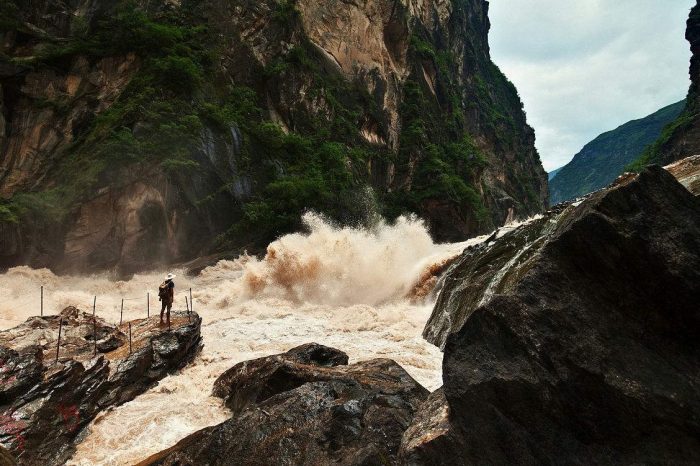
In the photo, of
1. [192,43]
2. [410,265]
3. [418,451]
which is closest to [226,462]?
[418,451]

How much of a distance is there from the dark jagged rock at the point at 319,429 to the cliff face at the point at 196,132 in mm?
19363

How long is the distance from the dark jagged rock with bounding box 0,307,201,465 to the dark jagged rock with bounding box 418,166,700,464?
602 centimetres

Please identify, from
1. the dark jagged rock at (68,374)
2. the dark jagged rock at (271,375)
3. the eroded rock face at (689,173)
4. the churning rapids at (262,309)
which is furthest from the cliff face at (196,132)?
the eroded rock face at (689,173)

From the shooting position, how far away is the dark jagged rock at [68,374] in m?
6.89

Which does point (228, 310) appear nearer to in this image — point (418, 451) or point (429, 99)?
point (418, 451)

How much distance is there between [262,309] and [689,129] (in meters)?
53.4

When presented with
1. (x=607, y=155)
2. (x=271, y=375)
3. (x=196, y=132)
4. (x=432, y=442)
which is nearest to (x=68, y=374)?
(x=271, y=375)

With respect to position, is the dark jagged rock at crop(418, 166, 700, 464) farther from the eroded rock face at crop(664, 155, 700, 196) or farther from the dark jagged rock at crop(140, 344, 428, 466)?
the eroded rock face at crop(664, 155, 700, 196)

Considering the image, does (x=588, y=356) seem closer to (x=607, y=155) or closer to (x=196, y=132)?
(x=196, y=132)

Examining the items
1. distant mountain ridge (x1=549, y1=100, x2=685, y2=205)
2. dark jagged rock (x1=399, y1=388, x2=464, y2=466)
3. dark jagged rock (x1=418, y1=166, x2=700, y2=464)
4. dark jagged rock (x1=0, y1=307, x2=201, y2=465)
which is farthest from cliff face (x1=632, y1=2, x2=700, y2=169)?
distant mountain ridge (x1=549, y1=100, x2=685, y2=205)

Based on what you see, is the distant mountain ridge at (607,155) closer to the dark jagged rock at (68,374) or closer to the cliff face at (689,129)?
the cliff face at (689,129)

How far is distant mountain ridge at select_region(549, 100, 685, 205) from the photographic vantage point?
6220 inches

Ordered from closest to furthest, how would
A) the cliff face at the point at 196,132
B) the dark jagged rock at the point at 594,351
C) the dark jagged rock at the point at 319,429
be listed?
the dark jagged rock at the point at 594,351
the dark jagged rock at the point at 319,429
the cliff face at the point at 196,132

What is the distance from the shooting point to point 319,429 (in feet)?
17.4
